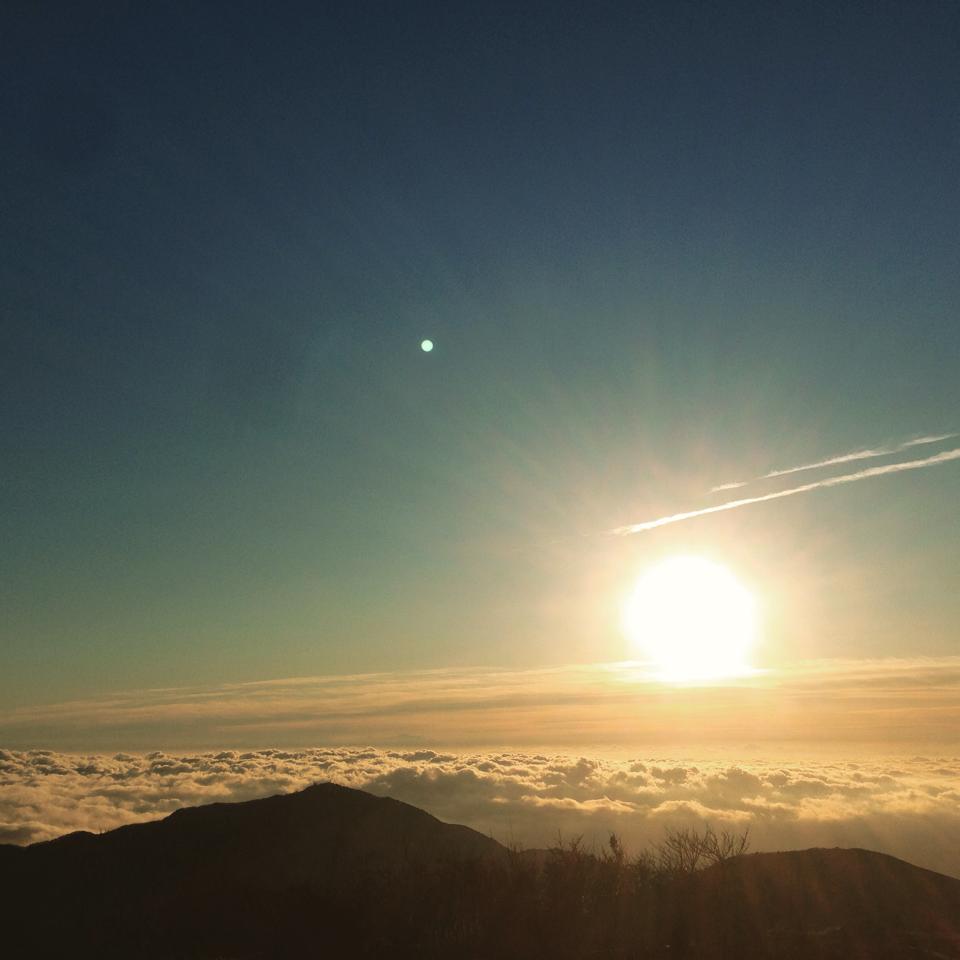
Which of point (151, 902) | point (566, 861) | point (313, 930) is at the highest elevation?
point (566, 861)

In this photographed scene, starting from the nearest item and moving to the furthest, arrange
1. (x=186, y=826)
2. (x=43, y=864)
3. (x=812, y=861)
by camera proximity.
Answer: (x=812, y=861)
(x=43, y=864)
(x=186, y=826)

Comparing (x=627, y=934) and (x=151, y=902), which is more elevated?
(x=627, y=934)

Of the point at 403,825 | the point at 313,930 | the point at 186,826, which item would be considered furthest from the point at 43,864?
the point at 313,930

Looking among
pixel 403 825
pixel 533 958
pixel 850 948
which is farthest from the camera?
pixel 403 825

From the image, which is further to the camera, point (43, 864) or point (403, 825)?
point (403, 825)

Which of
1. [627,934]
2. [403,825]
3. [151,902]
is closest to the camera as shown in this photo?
[627,934]

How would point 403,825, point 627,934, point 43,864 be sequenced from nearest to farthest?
point 627,934 < point 43,864 < point 403,825

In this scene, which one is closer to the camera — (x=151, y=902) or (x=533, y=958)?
(x=533, y=958)

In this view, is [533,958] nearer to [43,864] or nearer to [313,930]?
[313,930]

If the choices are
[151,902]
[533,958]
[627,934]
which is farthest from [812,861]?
[151,902]

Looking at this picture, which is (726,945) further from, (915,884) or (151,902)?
(151,902)
